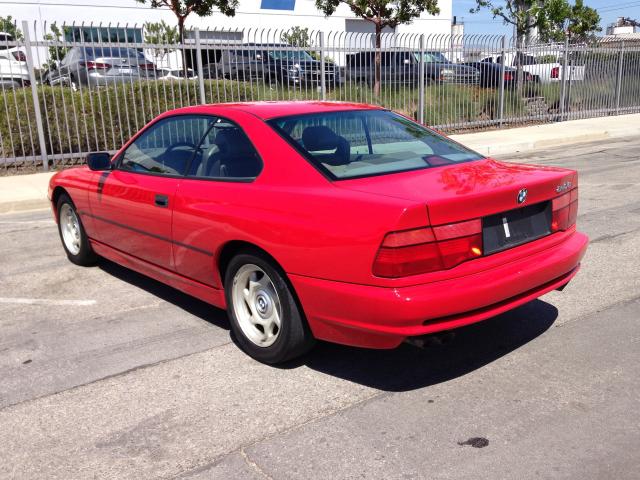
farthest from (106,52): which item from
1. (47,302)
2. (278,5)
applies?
(278,5)

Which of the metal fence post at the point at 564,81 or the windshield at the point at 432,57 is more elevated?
the windshield at the point at 432,57

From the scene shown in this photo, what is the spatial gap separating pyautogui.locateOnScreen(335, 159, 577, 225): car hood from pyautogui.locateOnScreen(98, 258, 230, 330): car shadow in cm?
171

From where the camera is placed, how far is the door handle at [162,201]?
4339 mm

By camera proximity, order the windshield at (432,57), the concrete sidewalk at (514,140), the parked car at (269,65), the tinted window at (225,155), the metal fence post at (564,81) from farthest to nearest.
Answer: the metal fence post at (564,81), the windshield at (432,57), the parked car at (269,65), the concrete sidewalk at (514,140), the tinted window at (225,155)

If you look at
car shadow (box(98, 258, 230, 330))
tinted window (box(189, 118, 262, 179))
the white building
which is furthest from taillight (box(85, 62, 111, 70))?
the white building

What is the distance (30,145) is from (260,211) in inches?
387

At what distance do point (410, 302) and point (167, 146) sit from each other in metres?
2.44

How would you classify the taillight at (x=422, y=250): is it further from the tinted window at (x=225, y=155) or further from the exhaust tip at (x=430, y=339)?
the tinted window at (x=225, y=155)

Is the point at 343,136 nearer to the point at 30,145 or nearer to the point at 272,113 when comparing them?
the point at 272,113

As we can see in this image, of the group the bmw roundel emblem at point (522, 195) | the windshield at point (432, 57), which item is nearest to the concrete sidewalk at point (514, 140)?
the windshield at point (432, 57)

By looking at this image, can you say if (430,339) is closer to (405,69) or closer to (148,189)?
(148,189)

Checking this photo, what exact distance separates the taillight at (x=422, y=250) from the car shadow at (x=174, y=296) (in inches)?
70.1

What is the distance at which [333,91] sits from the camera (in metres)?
15.3

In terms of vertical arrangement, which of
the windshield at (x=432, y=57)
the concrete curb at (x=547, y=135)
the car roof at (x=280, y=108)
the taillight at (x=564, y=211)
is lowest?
the concrete curb at (x=547, y=135)
